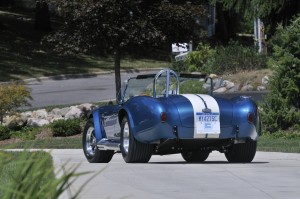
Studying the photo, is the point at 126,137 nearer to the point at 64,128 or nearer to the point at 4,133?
the point at 64,128

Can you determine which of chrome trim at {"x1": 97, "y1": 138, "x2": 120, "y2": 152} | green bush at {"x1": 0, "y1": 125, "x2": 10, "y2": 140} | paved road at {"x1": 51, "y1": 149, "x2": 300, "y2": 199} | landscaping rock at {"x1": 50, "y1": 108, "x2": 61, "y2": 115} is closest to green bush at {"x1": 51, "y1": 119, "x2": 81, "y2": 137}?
green bush at {"x1": 0, "y1": 125, "x2": 10, "y2": 140}

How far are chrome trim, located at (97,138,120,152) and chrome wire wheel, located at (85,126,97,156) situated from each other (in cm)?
45

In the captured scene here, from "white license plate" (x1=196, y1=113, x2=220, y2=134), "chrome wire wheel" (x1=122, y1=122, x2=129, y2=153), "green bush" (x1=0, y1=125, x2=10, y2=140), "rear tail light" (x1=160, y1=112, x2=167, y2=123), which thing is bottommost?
"green bush" (x1=0, y1=125, x2=10, y2=140)

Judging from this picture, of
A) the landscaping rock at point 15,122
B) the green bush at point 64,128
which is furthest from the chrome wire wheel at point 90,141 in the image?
the landscaping rock at point 15,122

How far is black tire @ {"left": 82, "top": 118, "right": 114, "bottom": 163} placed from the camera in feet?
47.5

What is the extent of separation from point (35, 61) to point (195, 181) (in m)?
31.3

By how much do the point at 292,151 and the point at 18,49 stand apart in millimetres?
29591

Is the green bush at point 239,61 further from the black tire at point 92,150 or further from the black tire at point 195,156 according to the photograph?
the black tire at point 195,156

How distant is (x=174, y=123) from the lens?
12.6 meters

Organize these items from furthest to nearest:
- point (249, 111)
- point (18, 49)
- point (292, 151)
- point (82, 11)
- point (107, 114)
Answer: point (18, 49), point (82, 11), point (292, 151), point (107, 114), point (249, 111)

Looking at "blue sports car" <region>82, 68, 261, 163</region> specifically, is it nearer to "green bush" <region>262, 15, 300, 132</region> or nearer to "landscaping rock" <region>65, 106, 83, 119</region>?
"green bush" <region>262, 15, 300, 132</region>

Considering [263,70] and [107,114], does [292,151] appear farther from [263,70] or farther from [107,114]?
[263,70]

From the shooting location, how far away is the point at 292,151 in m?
15.4

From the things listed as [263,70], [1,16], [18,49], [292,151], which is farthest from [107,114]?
[1,16]
